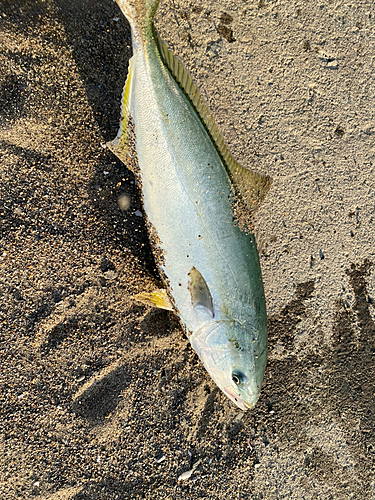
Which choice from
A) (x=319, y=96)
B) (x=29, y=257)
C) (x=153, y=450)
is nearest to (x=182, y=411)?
(x=153, y=450)

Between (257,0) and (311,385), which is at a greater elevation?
(257,0)

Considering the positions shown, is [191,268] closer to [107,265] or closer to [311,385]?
[107,265]

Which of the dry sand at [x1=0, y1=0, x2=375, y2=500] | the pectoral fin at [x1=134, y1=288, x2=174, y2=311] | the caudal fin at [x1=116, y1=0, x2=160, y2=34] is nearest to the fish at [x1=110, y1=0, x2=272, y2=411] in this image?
the caudal fin at [x1=116, y1=0, x2=160, y2=34]

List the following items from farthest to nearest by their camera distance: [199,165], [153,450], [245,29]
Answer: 1. [245,29]
2. [153,450]
3. [199,165]

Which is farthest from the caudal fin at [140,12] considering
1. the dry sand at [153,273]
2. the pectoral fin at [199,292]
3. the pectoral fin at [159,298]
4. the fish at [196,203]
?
the pectoral fin at [159,298]

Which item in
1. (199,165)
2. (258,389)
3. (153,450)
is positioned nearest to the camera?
(199,165)

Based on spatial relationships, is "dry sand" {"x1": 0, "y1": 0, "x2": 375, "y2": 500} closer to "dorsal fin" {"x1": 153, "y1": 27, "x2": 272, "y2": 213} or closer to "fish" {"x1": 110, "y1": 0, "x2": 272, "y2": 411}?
"fish" {"x1": 110, "y1": 0, "x2": 272, "y2": 411}

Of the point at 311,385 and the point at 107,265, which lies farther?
the point at 311,385

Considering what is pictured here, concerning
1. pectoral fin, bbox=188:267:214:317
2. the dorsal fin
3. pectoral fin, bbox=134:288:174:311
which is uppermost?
the dorsal fin
